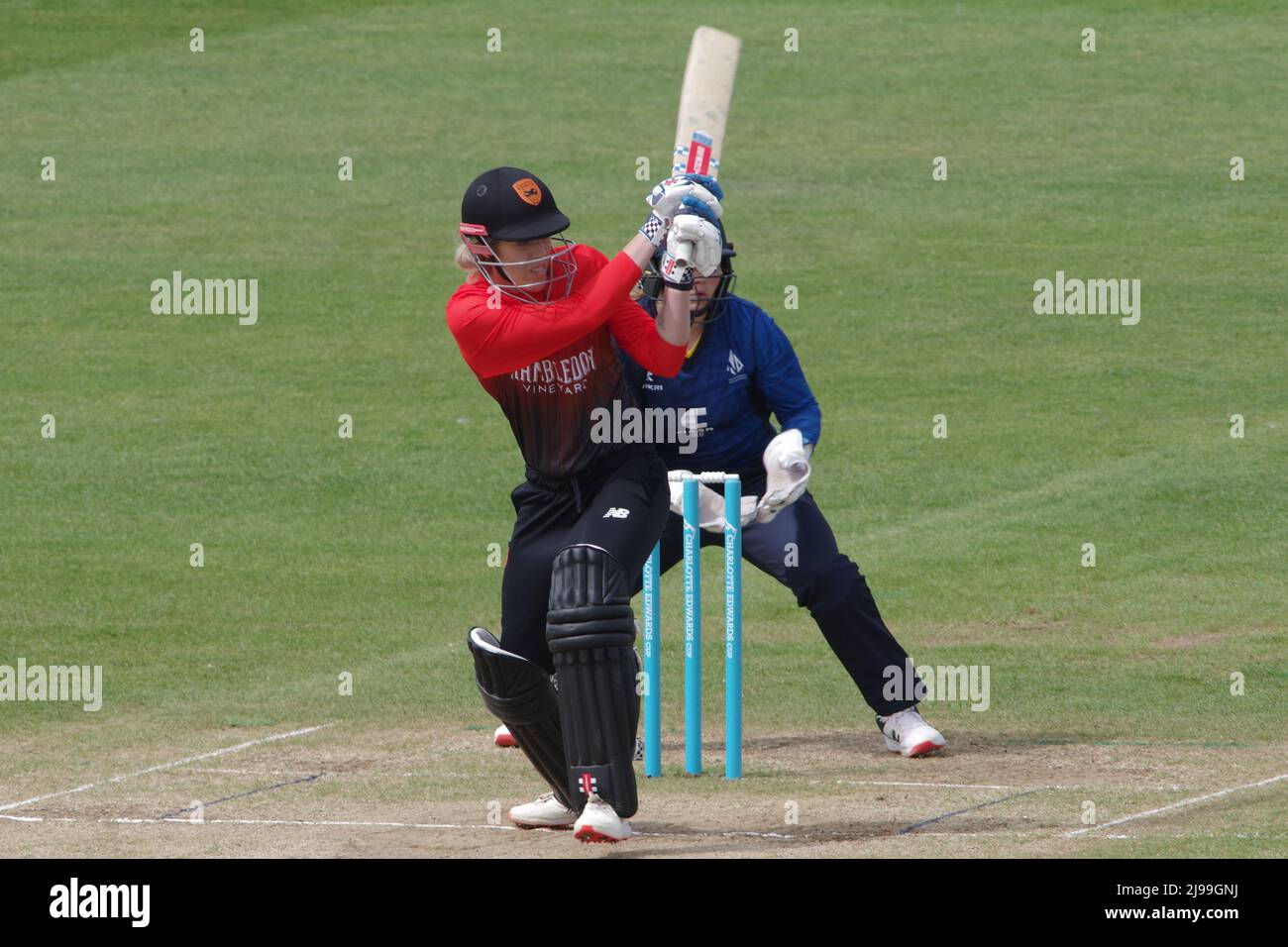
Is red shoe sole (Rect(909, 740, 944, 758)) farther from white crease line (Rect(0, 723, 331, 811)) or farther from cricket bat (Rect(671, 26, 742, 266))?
white crease line (Rect(0, 723, 331, 811))

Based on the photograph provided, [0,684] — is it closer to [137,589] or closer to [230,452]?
[137,589]

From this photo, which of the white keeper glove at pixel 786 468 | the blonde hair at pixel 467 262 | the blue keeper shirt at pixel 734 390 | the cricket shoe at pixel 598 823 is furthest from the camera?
the blue keeper shirt at pixel 734 390

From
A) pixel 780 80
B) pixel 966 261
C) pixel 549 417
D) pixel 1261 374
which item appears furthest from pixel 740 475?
pixel 780 80

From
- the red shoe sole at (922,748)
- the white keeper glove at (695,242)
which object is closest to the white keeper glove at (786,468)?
the red shoe sole at (922,748)

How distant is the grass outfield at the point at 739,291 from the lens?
9648 mm

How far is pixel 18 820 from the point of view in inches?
295

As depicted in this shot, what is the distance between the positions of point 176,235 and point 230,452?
21.2 feet

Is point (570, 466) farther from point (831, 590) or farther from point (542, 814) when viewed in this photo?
point (831, 590)

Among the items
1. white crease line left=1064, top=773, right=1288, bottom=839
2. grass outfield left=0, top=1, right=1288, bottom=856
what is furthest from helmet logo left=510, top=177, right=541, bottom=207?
white crease line left=1064, top=773, right=1288, bottom=839

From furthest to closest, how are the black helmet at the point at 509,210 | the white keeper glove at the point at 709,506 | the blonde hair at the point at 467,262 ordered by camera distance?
the white keeper glove at the point at 709,506 < the blonde hair at the point at 467,262 < the black helmet at the point at 509,210

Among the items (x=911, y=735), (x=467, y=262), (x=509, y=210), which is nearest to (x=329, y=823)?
(x=467, y=262)

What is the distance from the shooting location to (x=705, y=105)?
8.08 metres

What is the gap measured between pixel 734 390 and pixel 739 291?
10384 millimetres

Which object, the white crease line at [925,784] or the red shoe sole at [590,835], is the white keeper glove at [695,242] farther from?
the white crease line at [925,784]
